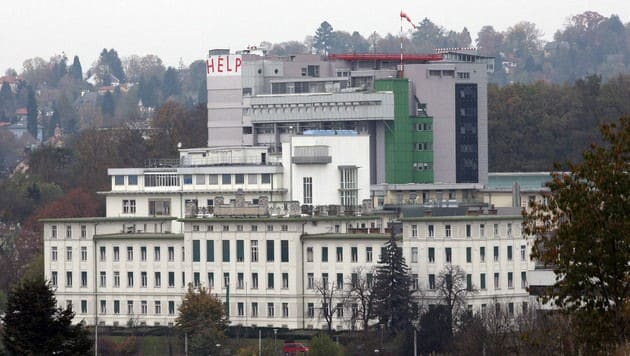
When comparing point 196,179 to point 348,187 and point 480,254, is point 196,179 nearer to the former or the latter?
point 348,187

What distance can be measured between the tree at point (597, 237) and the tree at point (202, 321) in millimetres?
53051

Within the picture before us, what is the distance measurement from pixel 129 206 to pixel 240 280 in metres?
19.6

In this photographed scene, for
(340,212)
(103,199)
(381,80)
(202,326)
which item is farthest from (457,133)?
(202,326)

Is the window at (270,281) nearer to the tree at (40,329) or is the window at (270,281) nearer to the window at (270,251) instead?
the window at (270,251)

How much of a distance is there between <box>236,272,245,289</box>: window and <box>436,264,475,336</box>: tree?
11.2m

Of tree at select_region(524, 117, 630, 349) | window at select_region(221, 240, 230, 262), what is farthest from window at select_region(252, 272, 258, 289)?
tree at select_region(524, 117, 630, 349)

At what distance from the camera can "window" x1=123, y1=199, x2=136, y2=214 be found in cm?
14525

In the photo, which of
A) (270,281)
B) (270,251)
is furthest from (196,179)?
(270,281)

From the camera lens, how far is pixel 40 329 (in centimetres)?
8038

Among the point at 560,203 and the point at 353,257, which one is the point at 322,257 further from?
the point at 560,203

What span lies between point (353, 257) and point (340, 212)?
7.72m

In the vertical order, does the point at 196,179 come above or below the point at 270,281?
above

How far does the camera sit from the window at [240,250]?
418 feet

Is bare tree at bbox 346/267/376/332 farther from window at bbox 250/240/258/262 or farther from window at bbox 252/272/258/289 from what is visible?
window at bbox 250/240/258/262
